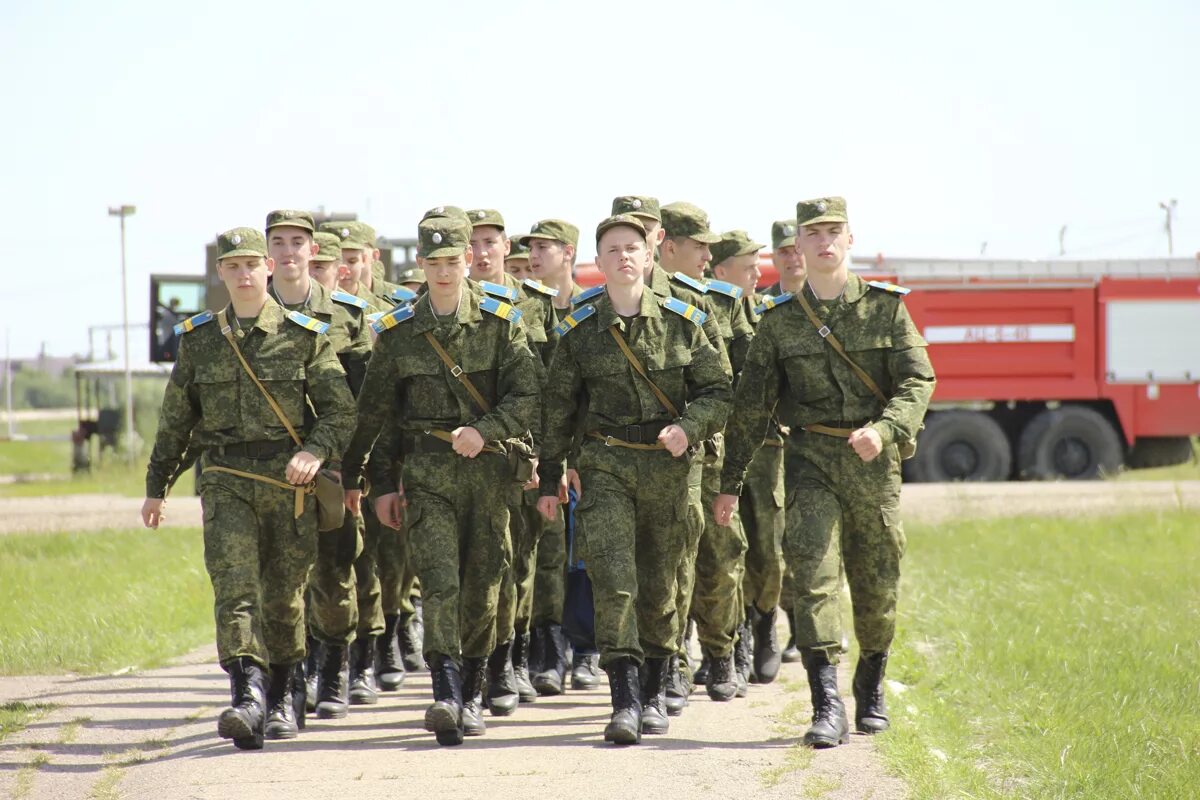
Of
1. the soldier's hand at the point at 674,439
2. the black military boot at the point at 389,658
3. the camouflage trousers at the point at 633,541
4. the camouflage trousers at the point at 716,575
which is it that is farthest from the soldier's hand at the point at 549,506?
the black military boot at the point at 389,658

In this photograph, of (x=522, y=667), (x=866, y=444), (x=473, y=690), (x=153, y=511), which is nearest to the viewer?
(x=866, y=444)

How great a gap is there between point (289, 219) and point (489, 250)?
1.20m

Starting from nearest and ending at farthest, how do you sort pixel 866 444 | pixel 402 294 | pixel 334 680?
1. pixel 866 444
2. pixel 334 680
3. pixel 402 294

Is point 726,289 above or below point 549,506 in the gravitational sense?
above

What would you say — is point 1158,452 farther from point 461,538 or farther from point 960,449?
point 461,538

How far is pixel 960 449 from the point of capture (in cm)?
2372

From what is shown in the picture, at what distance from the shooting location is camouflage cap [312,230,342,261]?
920 centimetres

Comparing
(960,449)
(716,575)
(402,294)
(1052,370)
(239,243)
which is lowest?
(960,449)

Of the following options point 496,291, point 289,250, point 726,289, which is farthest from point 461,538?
→ point 726,289

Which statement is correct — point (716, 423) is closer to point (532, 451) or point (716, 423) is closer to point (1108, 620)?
point (532, 451)

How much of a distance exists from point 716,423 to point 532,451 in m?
0.97

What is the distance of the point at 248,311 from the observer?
24.6 ft

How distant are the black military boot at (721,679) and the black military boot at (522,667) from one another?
0.89 m

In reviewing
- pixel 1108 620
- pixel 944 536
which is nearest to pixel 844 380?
pixel 1108 620
